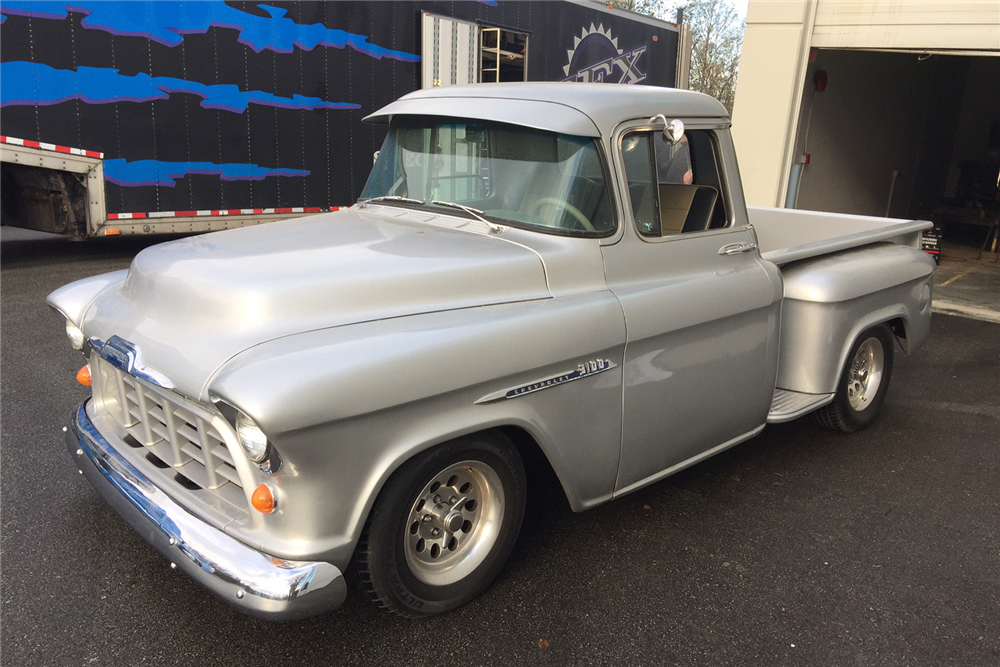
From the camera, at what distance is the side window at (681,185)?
3.42m

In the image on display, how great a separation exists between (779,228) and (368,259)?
3.82 m

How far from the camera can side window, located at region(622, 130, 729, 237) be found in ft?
11.2

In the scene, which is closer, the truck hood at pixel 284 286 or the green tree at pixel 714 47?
the truck hood at pixel 284 286

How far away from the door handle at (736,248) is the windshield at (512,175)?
0.75 metres

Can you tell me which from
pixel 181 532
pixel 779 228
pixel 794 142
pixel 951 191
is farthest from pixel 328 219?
pixel 951 191

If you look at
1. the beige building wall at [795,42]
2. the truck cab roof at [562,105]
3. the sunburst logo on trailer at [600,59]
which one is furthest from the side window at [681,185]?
the sunburst logo on trailer at [600,59]

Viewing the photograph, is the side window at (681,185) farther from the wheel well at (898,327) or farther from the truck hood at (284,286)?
the wheel well at (898,327)

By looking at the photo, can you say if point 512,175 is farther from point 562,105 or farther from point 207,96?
point 207,96

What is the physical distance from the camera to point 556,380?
2.84m

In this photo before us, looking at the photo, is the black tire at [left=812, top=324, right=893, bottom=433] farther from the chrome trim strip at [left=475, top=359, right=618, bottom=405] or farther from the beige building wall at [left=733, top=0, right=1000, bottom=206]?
the beige building wall at [left=733, top=0, right=1000, bottom=206]

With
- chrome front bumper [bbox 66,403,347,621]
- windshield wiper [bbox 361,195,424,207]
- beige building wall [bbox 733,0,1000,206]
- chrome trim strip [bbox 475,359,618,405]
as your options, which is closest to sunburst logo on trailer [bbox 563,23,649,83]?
beige building wall [bbox 733,0,1000,206]

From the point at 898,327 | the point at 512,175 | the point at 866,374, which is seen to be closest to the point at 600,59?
the point at 898,327

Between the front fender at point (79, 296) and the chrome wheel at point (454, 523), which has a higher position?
the front fender at point (79, 296)

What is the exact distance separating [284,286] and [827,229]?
425 cm
